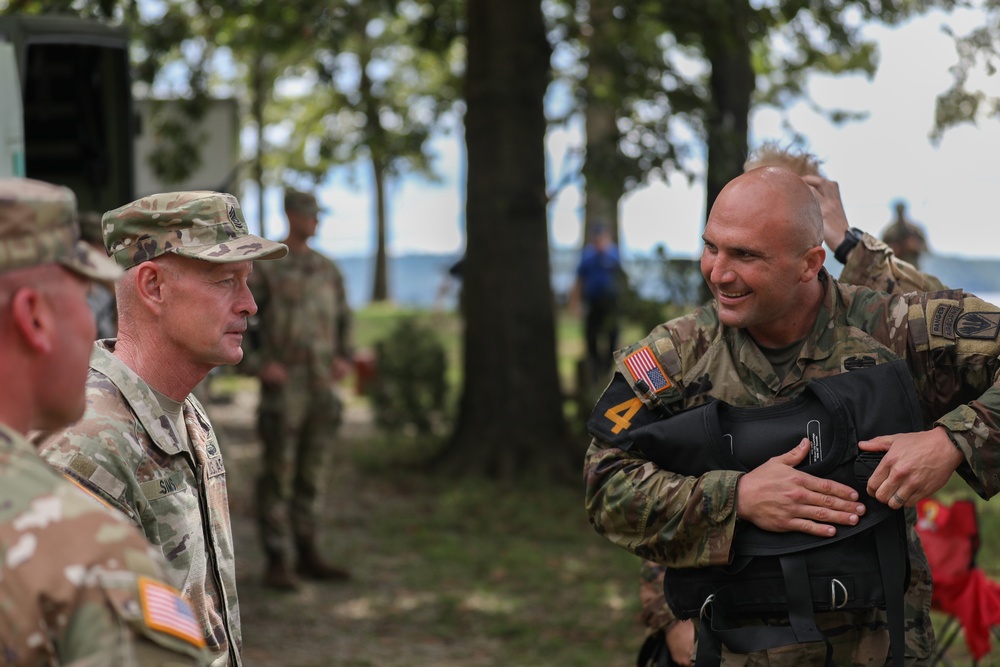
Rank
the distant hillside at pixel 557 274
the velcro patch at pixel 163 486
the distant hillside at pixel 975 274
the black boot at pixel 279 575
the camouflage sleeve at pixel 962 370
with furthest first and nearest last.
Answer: the black boot at pixel 279 575, the distant hillside at pixel 557 274, the distant hillside at pixel 975 274, the camouflage sleeve at pixel 962 370, the velcro patch at pixel 163 486

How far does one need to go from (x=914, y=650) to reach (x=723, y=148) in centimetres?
662

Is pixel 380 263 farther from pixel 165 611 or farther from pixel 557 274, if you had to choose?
pixel 165 611

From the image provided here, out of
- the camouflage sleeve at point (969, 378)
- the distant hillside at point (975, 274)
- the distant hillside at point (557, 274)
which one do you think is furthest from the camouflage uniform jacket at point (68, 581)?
the distant hillside at point (975, 274)

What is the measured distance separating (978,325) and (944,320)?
0.08 meters

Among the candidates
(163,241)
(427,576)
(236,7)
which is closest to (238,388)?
(236,7)

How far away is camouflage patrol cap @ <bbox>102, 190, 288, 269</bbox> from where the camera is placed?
8.71 feet

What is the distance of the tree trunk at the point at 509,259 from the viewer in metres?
10.1

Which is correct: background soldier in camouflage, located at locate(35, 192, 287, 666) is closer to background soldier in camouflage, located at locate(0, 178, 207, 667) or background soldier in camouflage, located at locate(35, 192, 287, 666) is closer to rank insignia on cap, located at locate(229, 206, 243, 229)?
rank insignia on cap, located at locate(229, 206, 243, 229)

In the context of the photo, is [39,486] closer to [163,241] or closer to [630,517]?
[163,241]

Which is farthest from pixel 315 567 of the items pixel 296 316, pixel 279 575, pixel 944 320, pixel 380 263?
pixel 380 263

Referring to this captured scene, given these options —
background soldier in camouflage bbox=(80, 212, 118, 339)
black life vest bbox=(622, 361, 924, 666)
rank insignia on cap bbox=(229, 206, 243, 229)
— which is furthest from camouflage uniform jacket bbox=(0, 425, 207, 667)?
background soldier in camouflage bbox=(80, 212, 118, 339)

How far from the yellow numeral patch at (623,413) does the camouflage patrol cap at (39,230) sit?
1610mm

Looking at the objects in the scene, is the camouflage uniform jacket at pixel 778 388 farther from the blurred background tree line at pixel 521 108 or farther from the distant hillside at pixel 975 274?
the blurred background tree line at pixel 521 108

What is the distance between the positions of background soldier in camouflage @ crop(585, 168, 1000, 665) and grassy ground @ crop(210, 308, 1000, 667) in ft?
8.92
